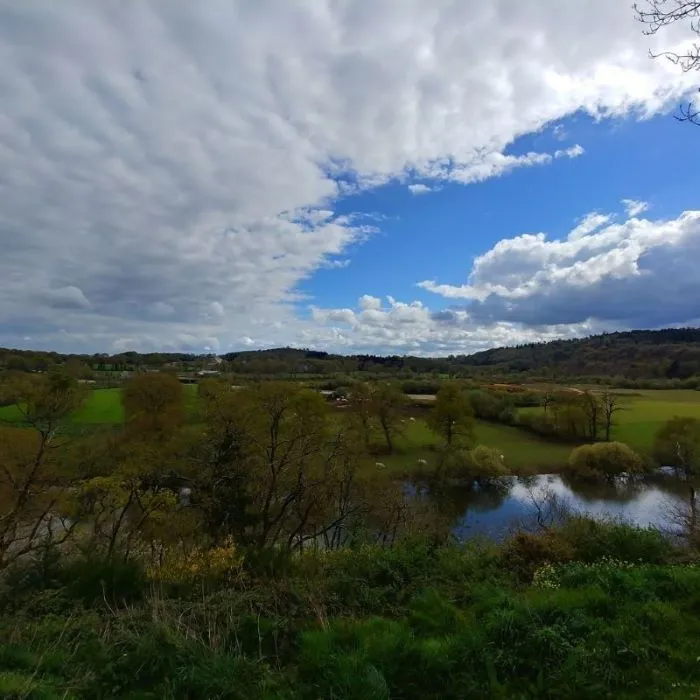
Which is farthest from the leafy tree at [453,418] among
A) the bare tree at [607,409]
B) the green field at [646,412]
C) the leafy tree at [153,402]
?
the leafy tree at [153,402]

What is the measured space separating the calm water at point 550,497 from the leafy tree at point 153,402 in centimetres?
2039

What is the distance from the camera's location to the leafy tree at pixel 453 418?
147 ft

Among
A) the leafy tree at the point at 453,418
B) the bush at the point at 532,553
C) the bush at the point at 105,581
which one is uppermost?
the bush at the point at 105,581

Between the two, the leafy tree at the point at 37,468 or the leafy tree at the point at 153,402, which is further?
the leafy tree at the point at 153,402

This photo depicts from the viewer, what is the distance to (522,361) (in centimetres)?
14738

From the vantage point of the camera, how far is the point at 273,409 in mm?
18953

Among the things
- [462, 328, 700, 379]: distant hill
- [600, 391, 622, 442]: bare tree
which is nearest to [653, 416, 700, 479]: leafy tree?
[600, 391, 622, 442]: bare tree

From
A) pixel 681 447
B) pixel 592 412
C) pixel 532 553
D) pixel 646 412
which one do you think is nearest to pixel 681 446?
pixel 681 447

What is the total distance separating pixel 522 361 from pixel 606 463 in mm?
112675

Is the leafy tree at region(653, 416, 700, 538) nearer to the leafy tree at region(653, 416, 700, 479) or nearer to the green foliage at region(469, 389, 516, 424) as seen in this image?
the leafy tree at region(653, 416, 700, 479)

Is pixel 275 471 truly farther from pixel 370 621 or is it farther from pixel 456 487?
pixel 456 487

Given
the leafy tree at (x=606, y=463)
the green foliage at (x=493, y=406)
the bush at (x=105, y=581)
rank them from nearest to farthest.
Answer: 1. the bush at (x=105, y=581)
2. the leafy tree at (x=606, y=463)
3. the green foliage at (x=493, y=406)

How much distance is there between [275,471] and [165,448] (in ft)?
32.7

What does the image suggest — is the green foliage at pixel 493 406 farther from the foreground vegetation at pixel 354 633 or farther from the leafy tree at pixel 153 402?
the foreground vegetation at pixel 354 633
